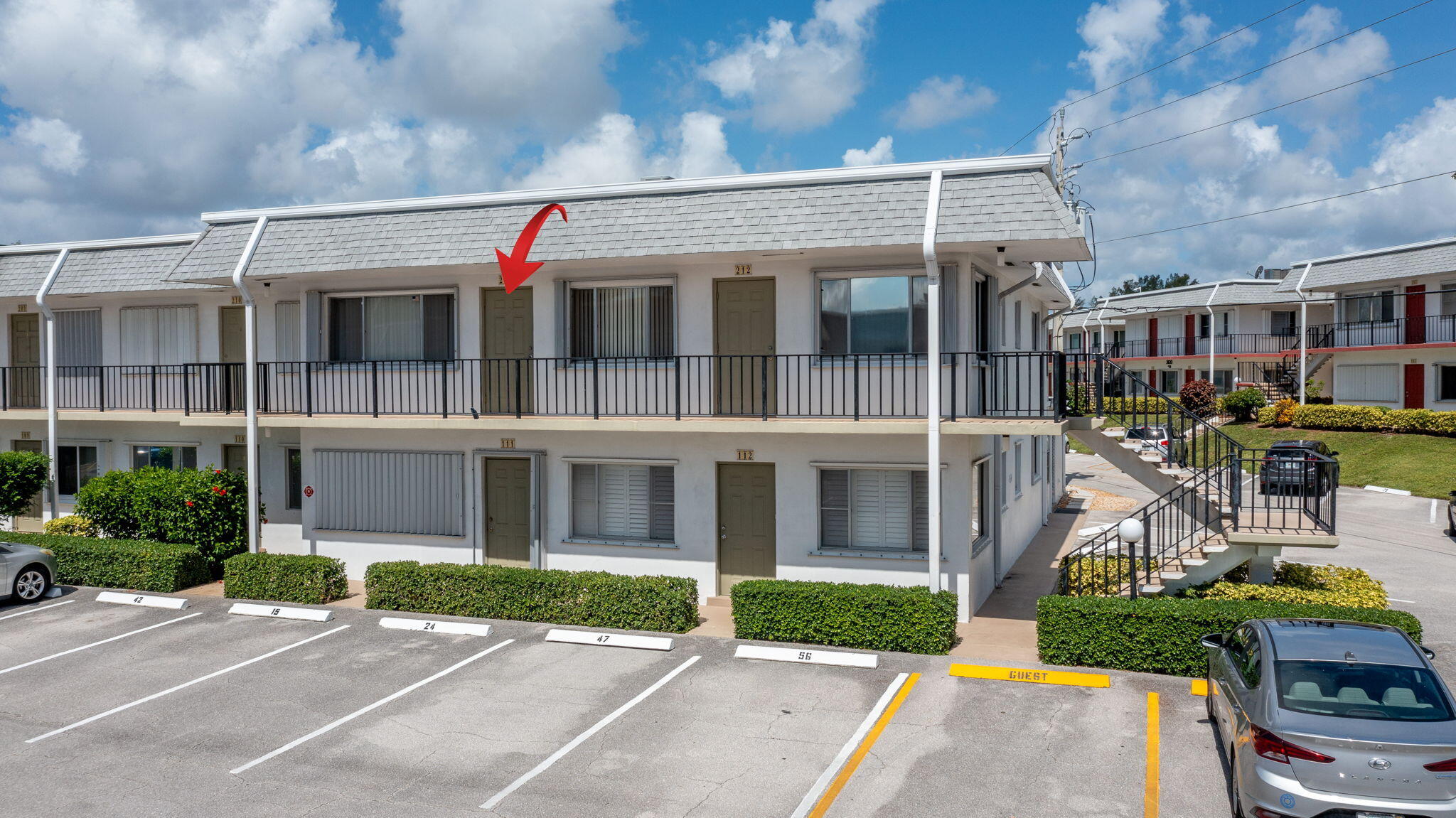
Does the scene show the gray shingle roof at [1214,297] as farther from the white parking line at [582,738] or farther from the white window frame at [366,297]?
the white parking line at [582,738]

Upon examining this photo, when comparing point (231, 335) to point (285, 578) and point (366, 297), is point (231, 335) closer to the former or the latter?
point (366, 297)

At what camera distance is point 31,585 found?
53.9 ft

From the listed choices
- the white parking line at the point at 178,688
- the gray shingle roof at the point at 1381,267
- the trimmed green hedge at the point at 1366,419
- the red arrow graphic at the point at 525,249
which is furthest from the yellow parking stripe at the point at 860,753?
the gray shingle roof at the point at 1381,267

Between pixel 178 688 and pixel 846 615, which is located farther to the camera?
pixel 846 615

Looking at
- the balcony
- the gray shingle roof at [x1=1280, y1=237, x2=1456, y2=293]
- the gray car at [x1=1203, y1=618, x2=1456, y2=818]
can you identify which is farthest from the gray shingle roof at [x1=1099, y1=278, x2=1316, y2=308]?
the gray car at [x1=1203, y1=618, x2=1456, y2=818]

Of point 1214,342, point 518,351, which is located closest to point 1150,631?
point 518,351

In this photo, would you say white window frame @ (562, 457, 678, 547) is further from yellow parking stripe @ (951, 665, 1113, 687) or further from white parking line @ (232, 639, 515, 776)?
yellow parking stripe @ (951, 665, 1113, 687)

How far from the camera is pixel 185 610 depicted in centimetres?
1581

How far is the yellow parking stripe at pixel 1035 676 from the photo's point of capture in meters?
11.6

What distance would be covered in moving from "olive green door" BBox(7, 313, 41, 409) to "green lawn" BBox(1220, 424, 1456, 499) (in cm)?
3714

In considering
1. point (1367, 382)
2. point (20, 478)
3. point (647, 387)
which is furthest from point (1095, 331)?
point (20, 478)

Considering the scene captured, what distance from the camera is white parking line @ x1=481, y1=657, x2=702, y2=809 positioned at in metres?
8.79

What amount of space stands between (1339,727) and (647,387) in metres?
10.7

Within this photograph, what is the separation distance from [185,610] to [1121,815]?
14113 millimetres
